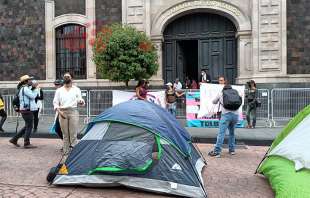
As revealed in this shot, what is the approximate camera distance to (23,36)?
20203 millimetres

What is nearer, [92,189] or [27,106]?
[92,189]

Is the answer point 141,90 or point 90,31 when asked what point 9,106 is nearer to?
point 90,31

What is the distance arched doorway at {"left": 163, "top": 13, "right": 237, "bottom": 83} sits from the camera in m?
19.2

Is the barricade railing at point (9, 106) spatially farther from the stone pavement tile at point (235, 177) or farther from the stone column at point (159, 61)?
the stone pavement tile at point (235, 177)

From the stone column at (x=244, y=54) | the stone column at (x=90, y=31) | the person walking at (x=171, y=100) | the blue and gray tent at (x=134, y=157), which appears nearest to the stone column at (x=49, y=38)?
the stone column at (x=90, y=31)

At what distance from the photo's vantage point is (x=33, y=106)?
10695 millimetres

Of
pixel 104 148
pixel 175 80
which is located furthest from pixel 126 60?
pixel 104 148

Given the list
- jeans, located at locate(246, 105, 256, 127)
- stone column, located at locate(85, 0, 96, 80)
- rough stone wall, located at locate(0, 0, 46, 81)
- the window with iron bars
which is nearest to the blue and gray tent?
jeans, located at locate(246, 105, 256, 127)

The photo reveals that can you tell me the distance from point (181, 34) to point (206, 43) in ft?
4.19

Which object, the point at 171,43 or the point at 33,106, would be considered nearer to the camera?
the point at 33,106

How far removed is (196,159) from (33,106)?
494 cm

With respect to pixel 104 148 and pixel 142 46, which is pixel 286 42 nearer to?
pixel 142 46

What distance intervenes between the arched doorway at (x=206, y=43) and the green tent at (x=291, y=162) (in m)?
12.2

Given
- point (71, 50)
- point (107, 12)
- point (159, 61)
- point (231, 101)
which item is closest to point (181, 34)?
point (159, 61)
